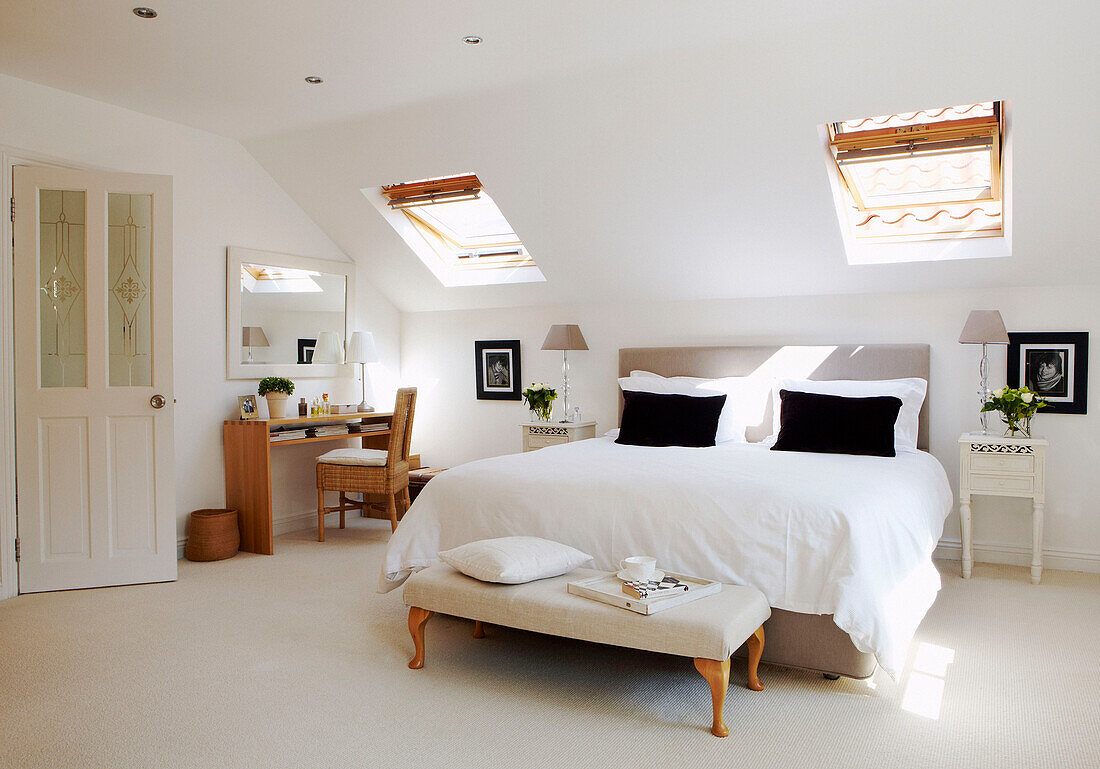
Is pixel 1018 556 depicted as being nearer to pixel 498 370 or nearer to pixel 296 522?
pixel 498 370

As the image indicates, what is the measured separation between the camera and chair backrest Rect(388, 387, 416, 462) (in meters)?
5.26

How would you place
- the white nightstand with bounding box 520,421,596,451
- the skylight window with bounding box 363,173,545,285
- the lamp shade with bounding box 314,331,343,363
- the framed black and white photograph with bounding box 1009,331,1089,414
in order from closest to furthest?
the framed black and white photograph with bounding box 1009,331,1089,414 → the skylight window with bounding box 363,173,545,285 → the white nightstand with bounding box 520,421,596,451 → the lamp shade with bounding box 314,331,343,363

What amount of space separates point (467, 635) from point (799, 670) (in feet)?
4.46

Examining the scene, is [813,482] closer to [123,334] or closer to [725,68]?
[725,68]

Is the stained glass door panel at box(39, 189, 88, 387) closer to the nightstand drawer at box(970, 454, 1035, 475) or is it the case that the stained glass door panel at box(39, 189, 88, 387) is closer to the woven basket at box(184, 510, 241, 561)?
the woven basket at box(184, 510, 241, 561)

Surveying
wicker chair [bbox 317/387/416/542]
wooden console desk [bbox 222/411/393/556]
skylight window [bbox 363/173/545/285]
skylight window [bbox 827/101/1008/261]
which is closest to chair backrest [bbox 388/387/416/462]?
wicker chair [bbox 317/387/416/542]

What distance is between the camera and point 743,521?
2953mm

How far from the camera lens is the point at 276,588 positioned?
164 inches

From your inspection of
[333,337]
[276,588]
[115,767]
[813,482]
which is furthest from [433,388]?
[115,767]

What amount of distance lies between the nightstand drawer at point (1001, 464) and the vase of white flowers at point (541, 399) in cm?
271

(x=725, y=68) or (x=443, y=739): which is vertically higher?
(x=725, y=68)

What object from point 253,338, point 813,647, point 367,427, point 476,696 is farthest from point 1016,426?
point 253,338

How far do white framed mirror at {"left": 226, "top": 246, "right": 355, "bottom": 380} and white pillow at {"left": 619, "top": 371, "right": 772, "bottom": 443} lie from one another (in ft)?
7.88

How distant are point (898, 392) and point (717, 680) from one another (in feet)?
8.53
